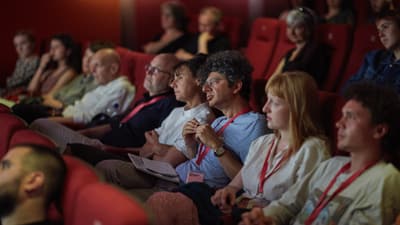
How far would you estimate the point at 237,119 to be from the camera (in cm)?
309

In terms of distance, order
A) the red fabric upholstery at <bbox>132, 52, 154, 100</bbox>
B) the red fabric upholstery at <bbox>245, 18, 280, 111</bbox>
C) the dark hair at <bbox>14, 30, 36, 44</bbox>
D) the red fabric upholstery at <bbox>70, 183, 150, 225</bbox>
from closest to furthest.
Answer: the red fabric upholstery at <bbox>70, 183, 150, 225</bbox>
the red fabric upholstery at <bbox>132, 52, 154, 100</bbox>
the red fabric upholstery at <bbox>245, 18, 280, 111</bbox>
the dark hair at <bbox>14, 30, 36, 44</bbox>

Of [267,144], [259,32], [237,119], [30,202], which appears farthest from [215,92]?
[259,32]

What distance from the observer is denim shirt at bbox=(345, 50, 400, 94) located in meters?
3.44

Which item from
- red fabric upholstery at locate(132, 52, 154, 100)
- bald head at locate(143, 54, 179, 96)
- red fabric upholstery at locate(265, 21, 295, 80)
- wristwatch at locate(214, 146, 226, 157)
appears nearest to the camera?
wristwatch at locate(214, 146, 226, 157)

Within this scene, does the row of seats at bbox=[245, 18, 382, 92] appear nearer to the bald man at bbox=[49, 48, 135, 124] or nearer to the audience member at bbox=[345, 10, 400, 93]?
the audience member at bbox=[345, 10, 400, 93]

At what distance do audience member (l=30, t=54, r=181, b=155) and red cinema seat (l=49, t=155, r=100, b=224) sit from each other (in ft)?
5.29

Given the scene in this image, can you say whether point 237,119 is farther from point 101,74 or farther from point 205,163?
point 101,74

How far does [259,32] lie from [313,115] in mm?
2979

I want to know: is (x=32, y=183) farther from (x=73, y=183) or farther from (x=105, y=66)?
(x=105, y=66)

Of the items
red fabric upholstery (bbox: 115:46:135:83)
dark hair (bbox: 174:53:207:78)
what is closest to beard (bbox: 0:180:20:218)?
dark hair (bbox: 174:53:207:78)

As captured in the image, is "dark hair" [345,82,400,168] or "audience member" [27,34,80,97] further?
"audience member" [27,34,80,97]

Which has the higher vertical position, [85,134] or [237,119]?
[237,119]

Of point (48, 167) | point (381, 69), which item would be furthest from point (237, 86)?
point (48, 167)

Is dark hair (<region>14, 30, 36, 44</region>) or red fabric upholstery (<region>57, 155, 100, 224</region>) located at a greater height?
red fabric upholstery (<region>57, 155, 100, 224</region>)
